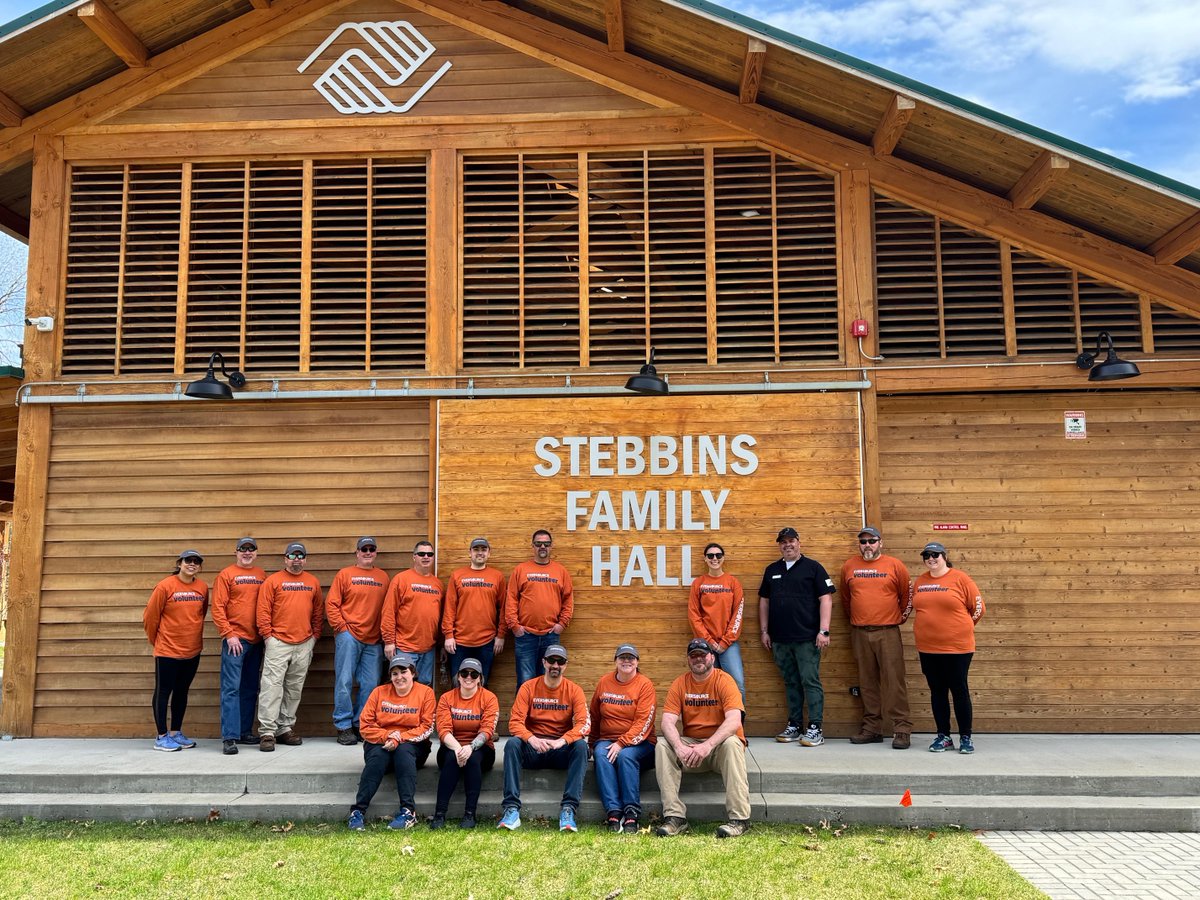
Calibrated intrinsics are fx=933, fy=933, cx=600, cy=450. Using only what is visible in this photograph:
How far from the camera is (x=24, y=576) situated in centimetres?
869

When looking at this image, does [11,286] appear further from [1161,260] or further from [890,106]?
[1161,260]

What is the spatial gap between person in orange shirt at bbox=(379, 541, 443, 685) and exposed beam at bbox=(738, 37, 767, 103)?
5044 millimetres


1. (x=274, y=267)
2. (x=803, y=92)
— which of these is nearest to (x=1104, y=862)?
(x=803, y=92)

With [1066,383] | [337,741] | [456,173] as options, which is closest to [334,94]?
[456,173]

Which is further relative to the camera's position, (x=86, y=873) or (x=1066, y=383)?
(x=1066, y=383)

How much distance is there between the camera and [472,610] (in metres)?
8.01

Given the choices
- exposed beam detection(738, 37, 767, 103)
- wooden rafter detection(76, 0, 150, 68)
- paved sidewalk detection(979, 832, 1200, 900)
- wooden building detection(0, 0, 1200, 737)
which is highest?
wooden rafter detection(76, 0, 150, 68)

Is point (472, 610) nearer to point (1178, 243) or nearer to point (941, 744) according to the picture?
point (941, 744)

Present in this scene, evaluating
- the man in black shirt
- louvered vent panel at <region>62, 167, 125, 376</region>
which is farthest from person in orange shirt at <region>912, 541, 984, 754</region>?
louvered vent panel at <region>62, 167, 125, 376</region>

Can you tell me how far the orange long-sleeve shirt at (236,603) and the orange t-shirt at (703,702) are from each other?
3.79 metres

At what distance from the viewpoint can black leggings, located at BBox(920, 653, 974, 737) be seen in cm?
737

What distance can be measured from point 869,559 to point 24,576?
770 cm

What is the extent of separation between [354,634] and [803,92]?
6294 mm

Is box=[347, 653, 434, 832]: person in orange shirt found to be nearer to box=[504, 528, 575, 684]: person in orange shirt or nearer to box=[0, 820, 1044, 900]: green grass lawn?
box=[0, 820, 1044, 900]: green grass lawn
